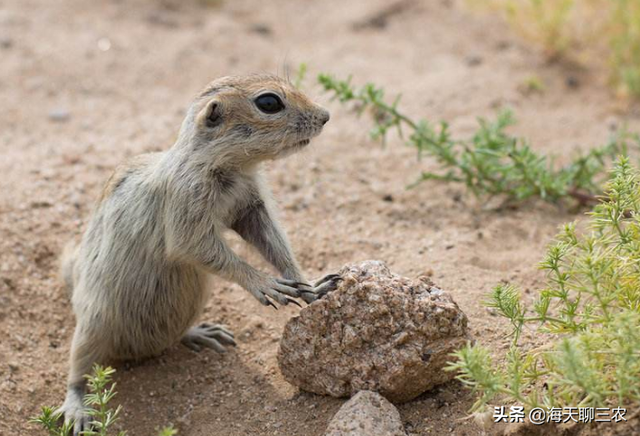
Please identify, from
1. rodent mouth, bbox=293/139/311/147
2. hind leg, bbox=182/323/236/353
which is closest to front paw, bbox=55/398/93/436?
hind leg, bbox=182/323/236/353

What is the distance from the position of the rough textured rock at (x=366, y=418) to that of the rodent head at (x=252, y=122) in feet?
4.52

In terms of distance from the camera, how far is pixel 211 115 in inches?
161

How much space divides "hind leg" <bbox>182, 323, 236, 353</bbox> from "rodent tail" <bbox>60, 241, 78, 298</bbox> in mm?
822

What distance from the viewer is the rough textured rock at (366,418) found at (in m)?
3.37

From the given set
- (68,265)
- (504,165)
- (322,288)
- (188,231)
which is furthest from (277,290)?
(504,165)

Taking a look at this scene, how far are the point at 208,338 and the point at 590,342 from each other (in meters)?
2.39

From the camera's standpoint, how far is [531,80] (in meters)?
7.75

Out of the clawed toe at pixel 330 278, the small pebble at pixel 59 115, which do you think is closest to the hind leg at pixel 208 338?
the clawed toe at pixel 330 278

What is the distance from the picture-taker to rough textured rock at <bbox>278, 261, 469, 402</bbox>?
3.62 metres

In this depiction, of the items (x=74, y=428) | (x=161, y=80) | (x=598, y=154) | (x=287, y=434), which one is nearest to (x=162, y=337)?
(x=74, y=428)

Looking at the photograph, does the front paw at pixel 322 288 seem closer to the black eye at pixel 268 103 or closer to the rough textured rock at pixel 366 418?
the rough textured rock at pixel 366 418

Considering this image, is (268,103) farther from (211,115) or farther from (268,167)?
(268,167)

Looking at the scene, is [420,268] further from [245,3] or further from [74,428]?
[245,3]

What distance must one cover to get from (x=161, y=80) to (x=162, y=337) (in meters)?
4.22
